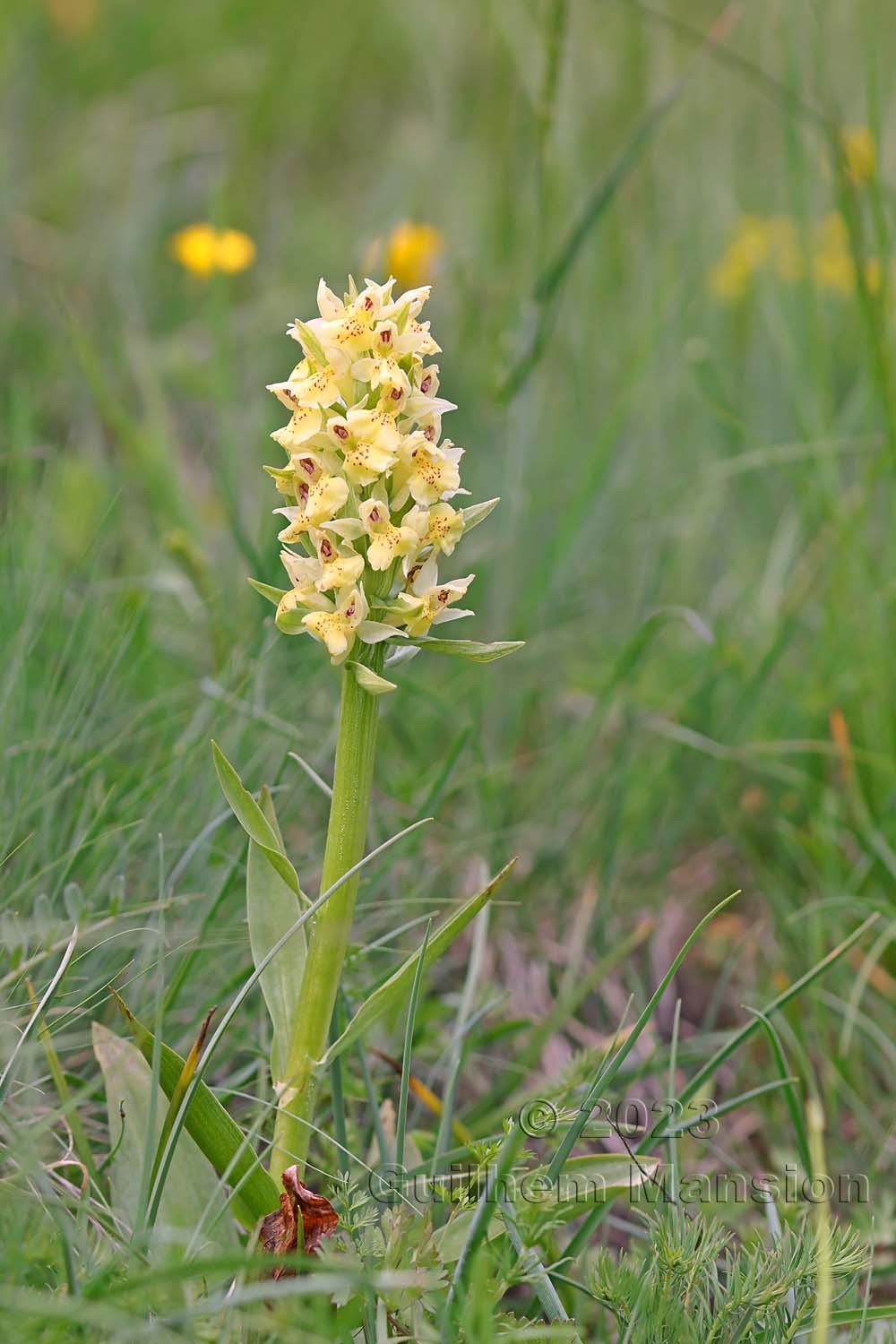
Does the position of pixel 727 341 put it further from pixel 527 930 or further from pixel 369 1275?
pixel 369 1275

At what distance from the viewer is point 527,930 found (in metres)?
1.99

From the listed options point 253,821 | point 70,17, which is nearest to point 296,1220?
point 253,821

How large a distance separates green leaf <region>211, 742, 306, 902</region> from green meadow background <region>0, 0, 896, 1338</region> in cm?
11

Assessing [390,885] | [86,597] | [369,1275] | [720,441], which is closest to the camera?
[369,1275]

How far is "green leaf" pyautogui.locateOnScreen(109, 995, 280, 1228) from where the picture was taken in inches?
43.9

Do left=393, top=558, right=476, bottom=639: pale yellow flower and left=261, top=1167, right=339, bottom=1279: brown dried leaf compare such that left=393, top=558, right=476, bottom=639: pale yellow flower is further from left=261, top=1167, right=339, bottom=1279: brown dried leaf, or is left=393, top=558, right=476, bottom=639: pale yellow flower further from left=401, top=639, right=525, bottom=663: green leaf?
left=261, top=1167, right=339, bottom=1279: brown dried leaf

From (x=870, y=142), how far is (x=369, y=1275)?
190 cm

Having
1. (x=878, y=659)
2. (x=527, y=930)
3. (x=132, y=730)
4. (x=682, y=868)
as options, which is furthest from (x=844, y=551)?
(x=132, y=730)

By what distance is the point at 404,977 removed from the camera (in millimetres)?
1109

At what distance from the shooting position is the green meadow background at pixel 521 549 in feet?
5.11

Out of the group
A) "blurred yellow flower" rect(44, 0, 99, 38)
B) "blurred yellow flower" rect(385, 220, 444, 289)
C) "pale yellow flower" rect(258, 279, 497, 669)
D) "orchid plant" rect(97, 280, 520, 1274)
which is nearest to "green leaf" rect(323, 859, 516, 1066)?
"orchid plant" rect(97, 280, 520, 1274)

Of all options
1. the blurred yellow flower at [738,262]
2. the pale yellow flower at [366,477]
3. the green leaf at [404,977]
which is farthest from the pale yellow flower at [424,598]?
the blurred yellow flower at [738,262]

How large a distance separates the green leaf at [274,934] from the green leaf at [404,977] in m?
0.09

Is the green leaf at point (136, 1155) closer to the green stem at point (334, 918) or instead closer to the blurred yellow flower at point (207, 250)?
the green stem at point (334, 918)
